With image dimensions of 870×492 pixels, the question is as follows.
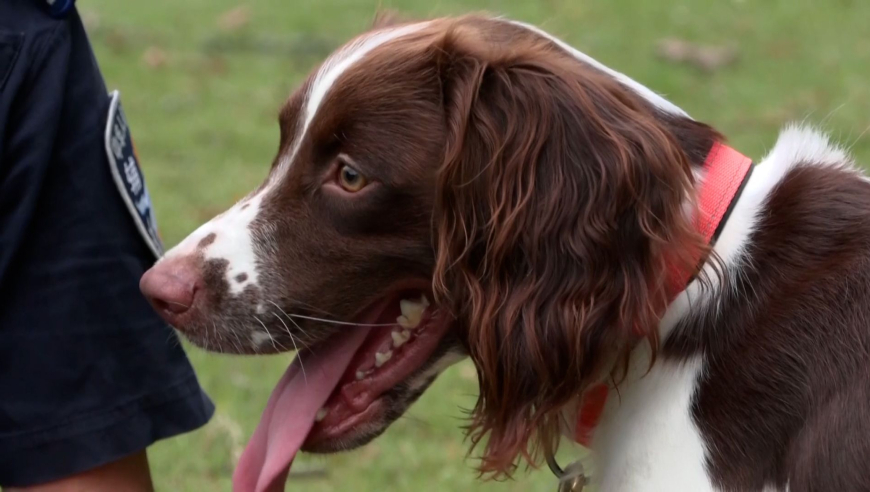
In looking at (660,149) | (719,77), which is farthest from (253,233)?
(719,77)

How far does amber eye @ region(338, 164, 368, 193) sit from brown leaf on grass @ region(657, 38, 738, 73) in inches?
274

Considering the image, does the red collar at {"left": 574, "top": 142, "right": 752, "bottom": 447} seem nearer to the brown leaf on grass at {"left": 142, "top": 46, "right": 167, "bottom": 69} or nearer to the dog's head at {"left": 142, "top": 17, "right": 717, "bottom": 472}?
the dog's head at {"left": 142, "top": 17, "right": 717, "bottom": 472}

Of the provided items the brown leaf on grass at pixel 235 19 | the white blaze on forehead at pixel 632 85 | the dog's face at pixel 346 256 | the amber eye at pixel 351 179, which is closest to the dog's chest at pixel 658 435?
the dog's face at pixel 346 256

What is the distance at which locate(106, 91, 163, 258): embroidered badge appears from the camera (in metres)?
2.61

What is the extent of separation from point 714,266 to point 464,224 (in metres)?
0.49

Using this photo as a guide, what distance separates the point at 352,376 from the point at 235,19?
8.90 m

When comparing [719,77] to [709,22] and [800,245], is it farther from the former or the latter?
[800,245]

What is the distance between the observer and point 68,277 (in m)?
2.54

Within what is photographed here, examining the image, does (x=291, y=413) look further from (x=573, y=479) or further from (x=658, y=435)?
(x=658, y=435)

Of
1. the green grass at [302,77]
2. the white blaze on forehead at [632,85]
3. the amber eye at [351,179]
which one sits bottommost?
the green grass at [302,77]

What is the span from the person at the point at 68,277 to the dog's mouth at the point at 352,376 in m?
0.35

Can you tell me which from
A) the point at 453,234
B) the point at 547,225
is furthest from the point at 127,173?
the point at 547,225

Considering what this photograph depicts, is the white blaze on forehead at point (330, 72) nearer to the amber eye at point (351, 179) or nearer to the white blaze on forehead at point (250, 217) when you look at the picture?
the white blaze on forehead at point (250, 217)

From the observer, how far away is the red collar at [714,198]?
229 cm
